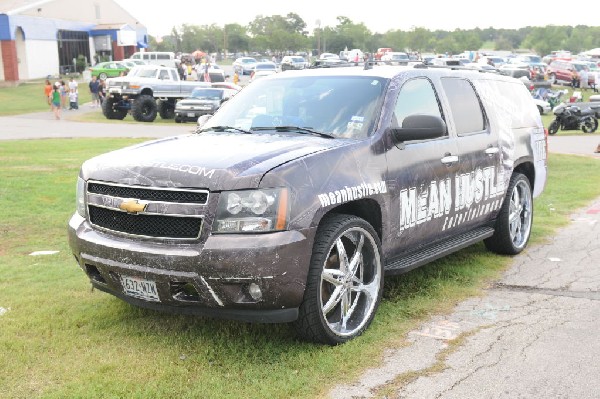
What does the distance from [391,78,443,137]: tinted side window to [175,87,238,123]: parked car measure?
66.4 feet

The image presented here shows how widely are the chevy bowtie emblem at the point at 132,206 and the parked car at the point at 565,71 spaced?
160 feet

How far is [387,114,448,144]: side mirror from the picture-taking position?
198 inches

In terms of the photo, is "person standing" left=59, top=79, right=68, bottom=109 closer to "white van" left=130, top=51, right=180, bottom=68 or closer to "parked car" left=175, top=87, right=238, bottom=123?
"parked car" left=175, top=87, right=238, bottom=123

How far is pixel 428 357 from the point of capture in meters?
4.38

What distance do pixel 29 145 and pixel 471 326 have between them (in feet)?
51.7

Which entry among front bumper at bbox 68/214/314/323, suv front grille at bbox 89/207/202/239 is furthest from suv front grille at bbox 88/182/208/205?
front bumper at bbox 68/214/314/323

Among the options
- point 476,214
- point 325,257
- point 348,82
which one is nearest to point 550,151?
point 476,214

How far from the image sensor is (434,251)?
5.57 meters

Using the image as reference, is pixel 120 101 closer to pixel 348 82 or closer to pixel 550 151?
pixel 550 151

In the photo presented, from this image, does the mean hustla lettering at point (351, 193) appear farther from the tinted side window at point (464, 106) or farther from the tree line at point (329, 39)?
the tree line at point (329, 39)

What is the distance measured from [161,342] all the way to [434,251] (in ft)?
7.53

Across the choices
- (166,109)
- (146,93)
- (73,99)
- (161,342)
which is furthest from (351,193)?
(73,99)

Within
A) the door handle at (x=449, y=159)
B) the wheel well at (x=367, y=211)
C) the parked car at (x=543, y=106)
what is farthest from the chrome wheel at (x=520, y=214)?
the parked car at (x=543, y=106)

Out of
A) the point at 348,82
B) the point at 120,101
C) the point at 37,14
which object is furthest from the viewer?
the point at 37,14
